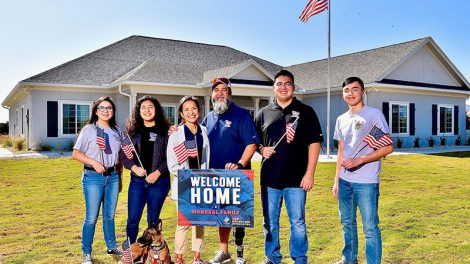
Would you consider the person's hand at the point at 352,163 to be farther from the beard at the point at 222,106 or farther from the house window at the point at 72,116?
the house window at the point at 72,116

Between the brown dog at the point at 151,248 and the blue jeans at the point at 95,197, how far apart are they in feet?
2.51

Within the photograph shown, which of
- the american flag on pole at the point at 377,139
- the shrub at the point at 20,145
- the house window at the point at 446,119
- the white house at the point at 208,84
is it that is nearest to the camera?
the american flag on pole at the point at 377,139

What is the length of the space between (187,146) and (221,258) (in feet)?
4.32

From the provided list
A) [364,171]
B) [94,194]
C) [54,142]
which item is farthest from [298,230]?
[54,142]

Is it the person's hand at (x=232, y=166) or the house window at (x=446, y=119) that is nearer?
the person's hand at (x=232, y=166)

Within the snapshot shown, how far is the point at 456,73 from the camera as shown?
22.6 meters

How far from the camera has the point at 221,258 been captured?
4.21 m

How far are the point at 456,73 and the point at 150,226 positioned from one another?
A: 23647mm

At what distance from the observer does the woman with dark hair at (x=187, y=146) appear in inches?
149

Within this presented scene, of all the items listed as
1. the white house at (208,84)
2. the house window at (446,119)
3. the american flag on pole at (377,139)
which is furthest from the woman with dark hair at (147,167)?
the house window at (446,119)

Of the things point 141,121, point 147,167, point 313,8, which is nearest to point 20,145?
point 313,8

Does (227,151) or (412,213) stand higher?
(227,151)

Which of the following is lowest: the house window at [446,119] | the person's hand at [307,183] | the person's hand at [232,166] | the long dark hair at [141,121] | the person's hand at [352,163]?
the person's hand at [307,183]

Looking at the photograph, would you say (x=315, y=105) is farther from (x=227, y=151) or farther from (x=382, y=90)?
(x=227, y=151)
